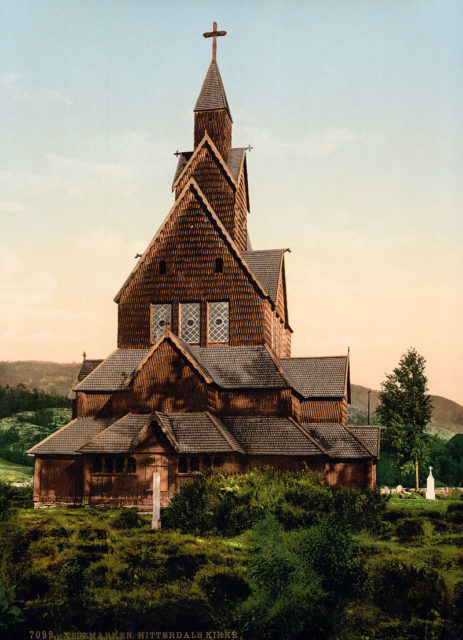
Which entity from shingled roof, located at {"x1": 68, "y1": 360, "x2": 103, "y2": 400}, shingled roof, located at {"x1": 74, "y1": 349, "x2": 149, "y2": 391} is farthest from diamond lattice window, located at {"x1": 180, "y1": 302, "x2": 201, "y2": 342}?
shingled roof, located at {"x1": 68, "y1": 360, "x2": 103, "y2": 400}

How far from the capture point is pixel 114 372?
124 ft

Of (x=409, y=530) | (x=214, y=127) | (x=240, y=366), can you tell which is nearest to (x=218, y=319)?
(x=240, y=366)

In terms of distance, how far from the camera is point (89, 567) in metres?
21.2

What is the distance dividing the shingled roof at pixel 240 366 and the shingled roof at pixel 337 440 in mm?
2923

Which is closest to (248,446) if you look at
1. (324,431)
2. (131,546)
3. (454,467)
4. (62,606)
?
(324,431)

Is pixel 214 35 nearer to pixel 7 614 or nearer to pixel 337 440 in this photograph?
pixel 337 440

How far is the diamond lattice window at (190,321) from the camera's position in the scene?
3878 cm

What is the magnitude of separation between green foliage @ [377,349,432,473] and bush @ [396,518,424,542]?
93.9ft

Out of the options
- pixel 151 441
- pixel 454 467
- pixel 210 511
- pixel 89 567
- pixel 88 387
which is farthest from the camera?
pixel 454 467

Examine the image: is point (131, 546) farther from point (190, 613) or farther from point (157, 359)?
point (157, 359)

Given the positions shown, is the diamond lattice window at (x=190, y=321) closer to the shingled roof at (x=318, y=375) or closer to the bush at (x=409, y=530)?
the shingled roof at (x=318, y=375)

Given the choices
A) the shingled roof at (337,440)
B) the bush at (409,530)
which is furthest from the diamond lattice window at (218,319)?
the bush at (409,530)

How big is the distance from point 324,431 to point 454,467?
1275 inches

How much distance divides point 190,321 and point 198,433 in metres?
7.57
